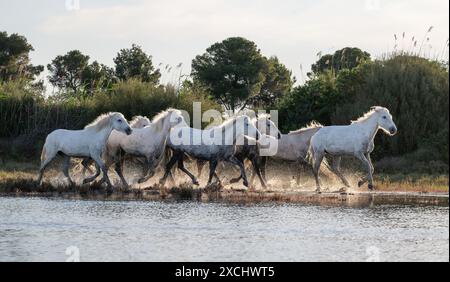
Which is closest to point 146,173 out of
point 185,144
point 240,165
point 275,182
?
point 185,144

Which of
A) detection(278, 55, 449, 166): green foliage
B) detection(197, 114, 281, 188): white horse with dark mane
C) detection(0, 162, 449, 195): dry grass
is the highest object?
detection(278, 55, 449, 166): green foliage

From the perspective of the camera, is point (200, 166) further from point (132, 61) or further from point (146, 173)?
point (132, 61)

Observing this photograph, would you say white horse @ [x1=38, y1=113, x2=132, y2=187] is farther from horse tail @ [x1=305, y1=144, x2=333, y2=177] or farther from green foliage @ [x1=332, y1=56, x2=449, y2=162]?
green foliage @ [x1=332, y1=56, x2=449, y2=162]

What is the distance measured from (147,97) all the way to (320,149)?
10.0 metres

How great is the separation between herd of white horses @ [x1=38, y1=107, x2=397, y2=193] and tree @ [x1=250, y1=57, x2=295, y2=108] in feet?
97.7

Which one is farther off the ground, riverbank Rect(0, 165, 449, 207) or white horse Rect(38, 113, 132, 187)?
white horse Rect(38, 113, 132, 187)

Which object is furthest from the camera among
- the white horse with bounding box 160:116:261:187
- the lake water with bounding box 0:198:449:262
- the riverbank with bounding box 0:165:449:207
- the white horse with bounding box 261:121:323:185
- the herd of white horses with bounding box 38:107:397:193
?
the white horse with bounding box 261:121:323:185

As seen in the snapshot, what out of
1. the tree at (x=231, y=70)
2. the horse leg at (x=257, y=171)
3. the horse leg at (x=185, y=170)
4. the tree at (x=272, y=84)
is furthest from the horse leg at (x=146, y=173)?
the tree at (x=272, y=84)

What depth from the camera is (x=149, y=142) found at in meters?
21.1

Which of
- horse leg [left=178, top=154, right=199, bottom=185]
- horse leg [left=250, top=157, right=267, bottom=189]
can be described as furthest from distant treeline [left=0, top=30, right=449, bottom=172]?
horse leg [left=178, top=154, right=199, bottom=185]

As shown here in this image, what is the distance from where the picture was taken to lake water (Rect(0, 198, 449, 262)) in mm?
11680

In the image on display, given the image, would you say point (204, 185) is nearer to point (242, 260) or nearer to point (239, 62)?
point (242, 260)

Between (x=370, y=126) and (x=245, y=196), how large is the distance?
12.0 ft
